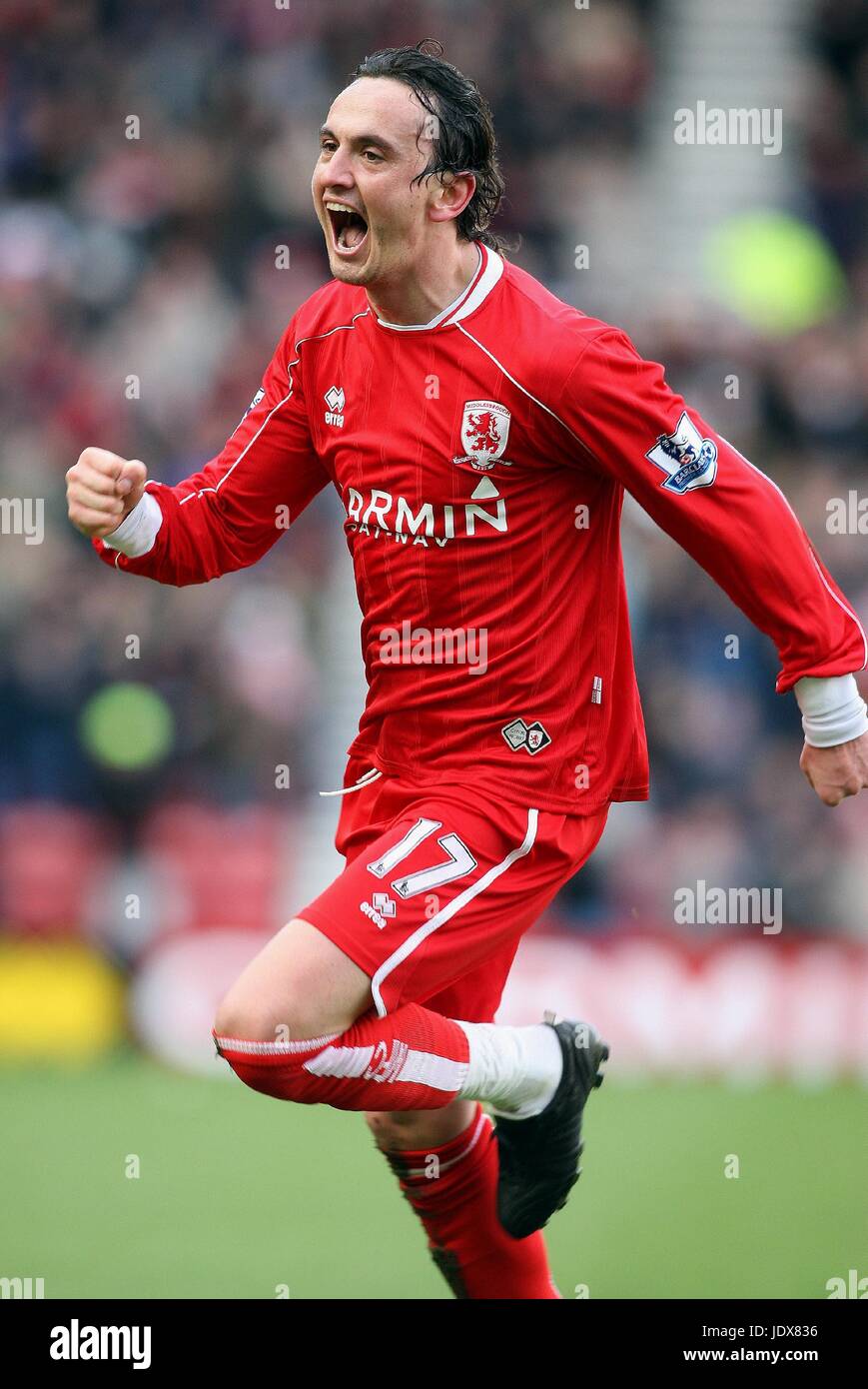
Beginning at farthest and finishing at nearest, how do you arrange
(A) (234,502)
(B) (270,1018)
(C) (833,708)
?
(A) (234,502)
(C) (833,708)
(B) (270,1018)

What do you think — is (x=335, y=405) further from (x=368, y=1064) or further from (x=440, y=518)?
(x=368, y=1064)

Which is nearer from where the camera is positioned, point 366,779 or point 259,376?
point 366,779

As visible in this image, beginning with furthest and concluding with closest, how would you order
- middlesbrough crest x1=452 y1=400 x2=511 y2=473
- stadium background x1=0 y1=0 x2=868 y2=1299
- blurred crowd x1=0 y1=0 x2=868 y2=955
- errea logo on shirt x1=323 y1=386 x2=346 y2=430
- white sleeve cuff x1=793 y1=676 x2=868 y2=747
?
blurred crowd x1=0 y1=0 x2=868 y2=955 → stadium background x1=0 y1=0 x2=868 y2=1299 → errea logo on shirt x1=323 y1=386 x2=346 y2=430 → middlesbrough crest x1=452 y1=400 x2=511 y2=473 → white sleeve cuff x1=793 y1=676 x2=868 y2=747

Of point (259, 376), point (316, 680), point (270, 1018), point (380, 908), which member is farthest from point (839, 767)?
point (259, 376)

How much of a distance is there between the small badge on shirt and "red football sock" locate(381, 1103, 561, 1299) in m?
0.86

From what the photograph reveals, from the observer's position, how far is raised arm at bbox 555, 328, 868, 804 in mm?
3432

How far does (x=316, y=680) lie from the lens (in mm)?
8305

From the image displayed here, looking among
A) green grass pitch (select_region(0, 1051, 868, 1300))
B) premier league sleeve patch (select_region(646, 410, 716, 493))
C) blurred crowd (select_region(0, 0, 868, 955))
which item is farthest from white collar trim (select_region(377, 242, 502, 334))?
blurred crowd (select_region(0, 0, 868, 955))

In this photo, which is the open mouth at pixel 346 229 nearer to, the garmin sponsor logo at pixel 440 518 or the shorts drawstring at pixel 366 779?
the garmin sponsor logo at pixel 440 518

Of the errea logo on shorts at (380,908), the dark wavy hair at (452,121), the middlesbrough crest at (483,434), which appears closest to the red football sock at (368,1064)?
the errea logo on shorts at (380,908)

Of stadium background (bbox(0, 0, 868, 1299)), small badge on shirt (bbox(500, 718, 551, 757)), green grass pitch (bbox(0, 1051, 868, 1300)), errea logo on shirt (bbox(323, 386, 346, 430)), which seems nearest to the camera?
small badge on shirt (bbox(500, 718, 551, 757))

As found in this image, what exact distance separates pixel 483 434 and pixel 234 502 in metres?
0.76

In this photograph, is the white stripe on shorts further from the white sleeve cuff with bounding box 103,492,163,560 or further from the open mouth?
the open mouth

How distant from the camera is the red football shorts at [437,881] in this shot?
136 inches
